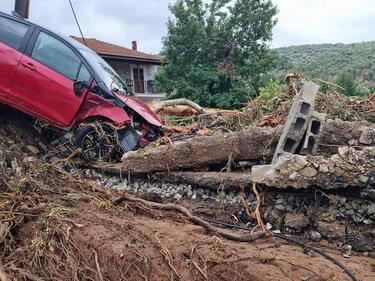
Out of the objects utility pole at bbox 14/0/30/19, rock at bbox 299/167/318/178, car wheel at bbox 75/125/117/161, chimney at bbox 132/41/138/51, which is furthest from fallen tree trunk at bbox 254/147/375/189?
chimney at bbox 132/41/138/51

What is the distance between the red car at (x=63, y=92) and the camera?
7.62 m

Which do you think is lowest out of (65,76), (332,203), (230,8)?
(332,203)

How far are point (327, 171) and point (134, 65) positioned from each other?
27199 mm

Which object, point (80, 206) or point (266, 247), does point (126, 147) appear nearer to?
point (80, 206)

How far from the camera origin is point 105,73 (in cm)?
842

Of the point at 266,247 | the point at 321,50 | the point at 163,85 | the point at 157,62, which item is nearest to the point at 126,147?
the point at 266,247

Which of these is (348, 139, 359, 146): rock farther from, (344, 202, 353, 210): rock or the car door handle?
the car door handle

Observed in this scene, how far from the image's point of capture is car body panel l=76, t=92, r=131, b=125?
7.69 m

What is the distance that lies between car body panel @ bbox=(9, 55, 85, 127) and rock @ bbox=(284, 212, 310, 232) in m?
3.93

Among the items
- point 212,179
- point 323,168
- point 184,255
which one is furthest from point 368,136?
point 184,255

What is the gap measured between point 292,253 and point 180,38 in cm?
1873

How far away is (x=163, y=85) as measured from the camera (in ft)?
75.3

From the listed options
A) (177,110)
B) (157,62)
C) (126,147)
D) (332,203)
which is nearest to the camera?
(332,203)

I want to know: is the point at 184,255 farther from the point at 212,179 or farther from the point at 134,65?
the point at 134,65
